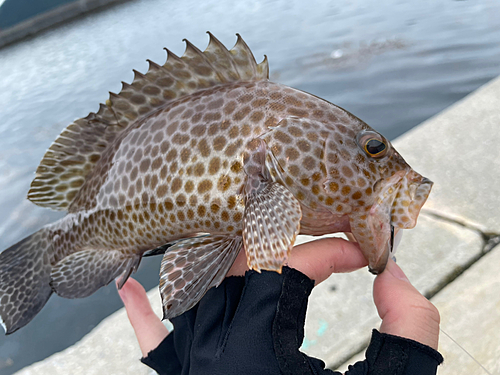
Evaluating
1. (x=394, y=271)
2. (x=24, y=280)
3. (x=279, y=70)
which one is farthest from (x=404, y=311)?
(x=279, y=70)

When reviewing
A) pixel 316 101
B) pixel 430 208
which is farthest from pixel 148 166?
pixel 430 208

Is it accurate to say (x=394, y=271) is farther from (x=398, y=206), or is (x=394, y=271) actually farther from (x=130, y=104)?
(x=130, y=104)

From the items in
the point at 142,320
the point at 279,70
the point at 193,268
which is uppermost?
the point at 193,268

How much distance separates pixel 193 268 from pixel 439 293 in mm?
1888

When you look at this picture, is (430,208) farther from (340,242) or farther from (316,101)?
(316,101)

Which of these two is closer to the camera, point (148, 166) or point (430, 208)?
point (148, 166)

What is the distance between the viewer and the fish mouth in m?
1.32

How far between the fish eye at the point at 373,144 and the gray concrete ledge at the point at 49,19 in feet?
76.6

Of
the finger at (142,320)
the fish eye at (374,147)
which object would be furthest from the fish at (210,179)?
the finger at (142,320)

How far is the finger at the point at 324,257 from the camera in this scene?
144 centimetres

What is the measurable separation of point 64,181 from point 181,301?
3.28 ft

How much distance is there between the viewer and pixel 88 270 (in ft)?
5.65

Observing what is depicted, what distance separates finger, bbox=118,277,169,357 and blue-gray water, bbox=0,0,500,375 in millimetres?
1289

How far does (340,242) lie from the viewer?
1499 mm
